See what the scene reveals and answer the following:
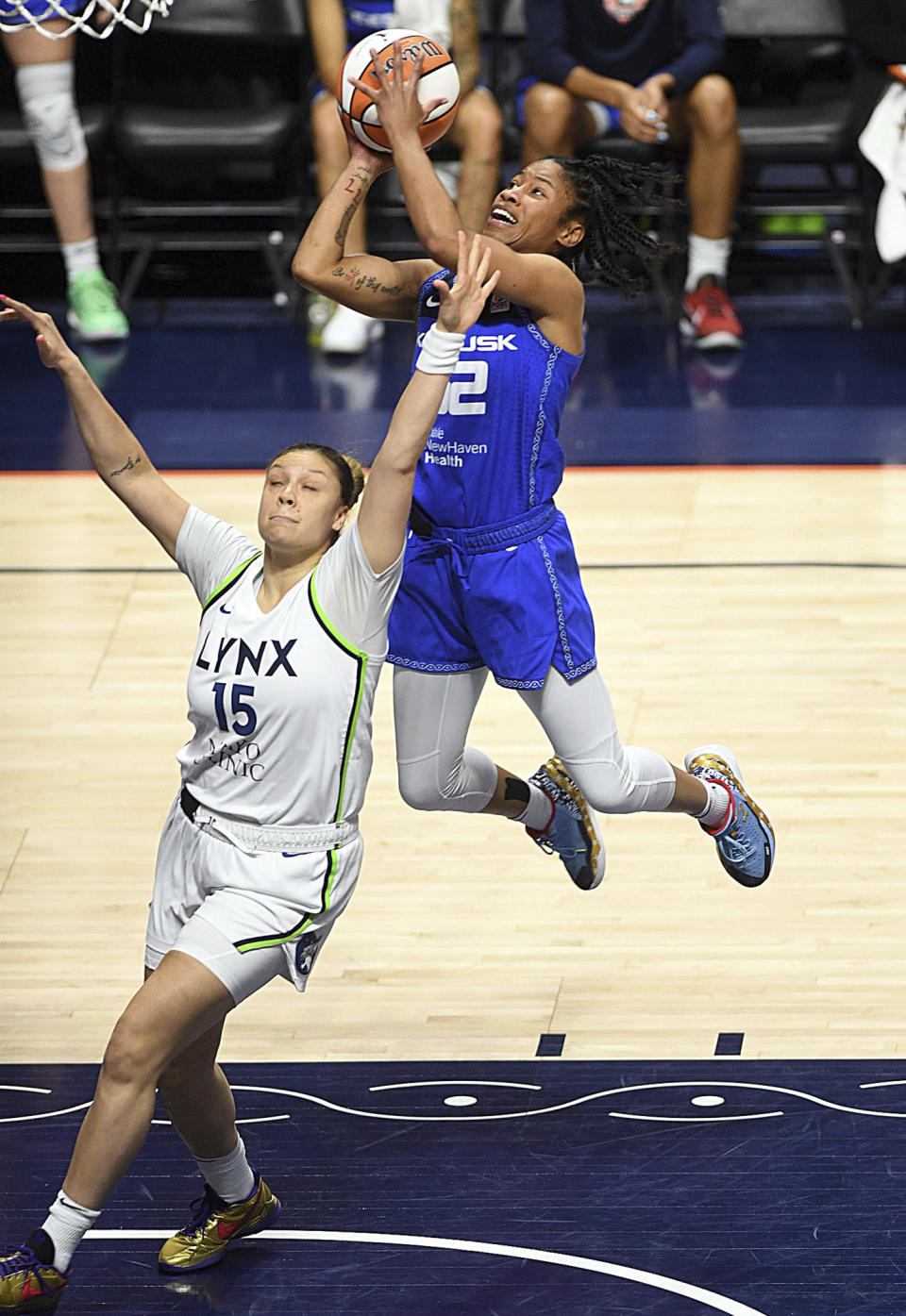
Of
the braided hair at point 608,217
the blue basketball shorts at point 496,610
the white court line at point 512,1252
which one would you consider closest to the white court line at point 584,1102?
the white court line at point 512,1252

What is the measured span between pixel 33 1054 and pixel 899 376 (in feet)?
18.1

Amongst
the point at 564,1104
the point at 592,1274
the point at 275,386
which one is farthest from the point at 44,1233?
the point at 275,386

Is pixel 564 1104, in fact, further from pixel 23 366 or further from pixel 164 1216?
pixel 23 366

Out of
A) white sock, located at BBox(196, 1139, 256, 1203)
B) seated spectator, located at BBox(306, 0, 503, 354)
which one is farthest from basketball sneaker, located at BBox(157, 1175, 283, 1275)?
seated spectator, located at BBox(306, 0, 503, 354)

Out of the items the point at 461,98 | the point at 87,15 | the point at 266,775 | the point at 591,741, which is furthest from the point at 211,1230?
the point at 461,98

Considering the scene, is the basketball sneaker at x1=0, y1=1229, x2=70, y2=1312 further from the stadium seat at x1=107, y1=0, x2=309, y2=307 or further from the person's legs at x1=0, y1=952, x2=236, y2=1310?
the stadium seat at x1=107, y1=0, x2=309, y2=307

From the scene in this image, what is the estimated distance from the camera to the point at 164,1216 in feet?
11.1

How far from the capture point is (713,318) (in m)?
8.39

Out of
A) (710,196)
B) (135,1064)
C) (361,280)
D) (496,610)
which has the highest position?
(361,280)

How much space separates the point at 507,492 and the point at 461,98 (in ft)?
14.9

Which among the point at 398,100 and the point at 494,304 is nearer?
the point at 398,100

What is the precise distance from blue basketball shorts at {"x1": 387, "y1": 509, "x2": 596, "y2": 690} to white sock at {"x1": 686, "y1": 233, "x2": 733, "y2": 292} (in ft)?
16.1

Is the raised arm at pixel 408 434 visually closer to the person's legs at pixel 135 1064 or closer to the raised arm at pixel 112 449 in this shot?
the raised arm at pixel 112 449

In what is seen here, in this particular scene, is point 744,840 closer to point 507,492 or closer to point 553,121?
point 507,492
